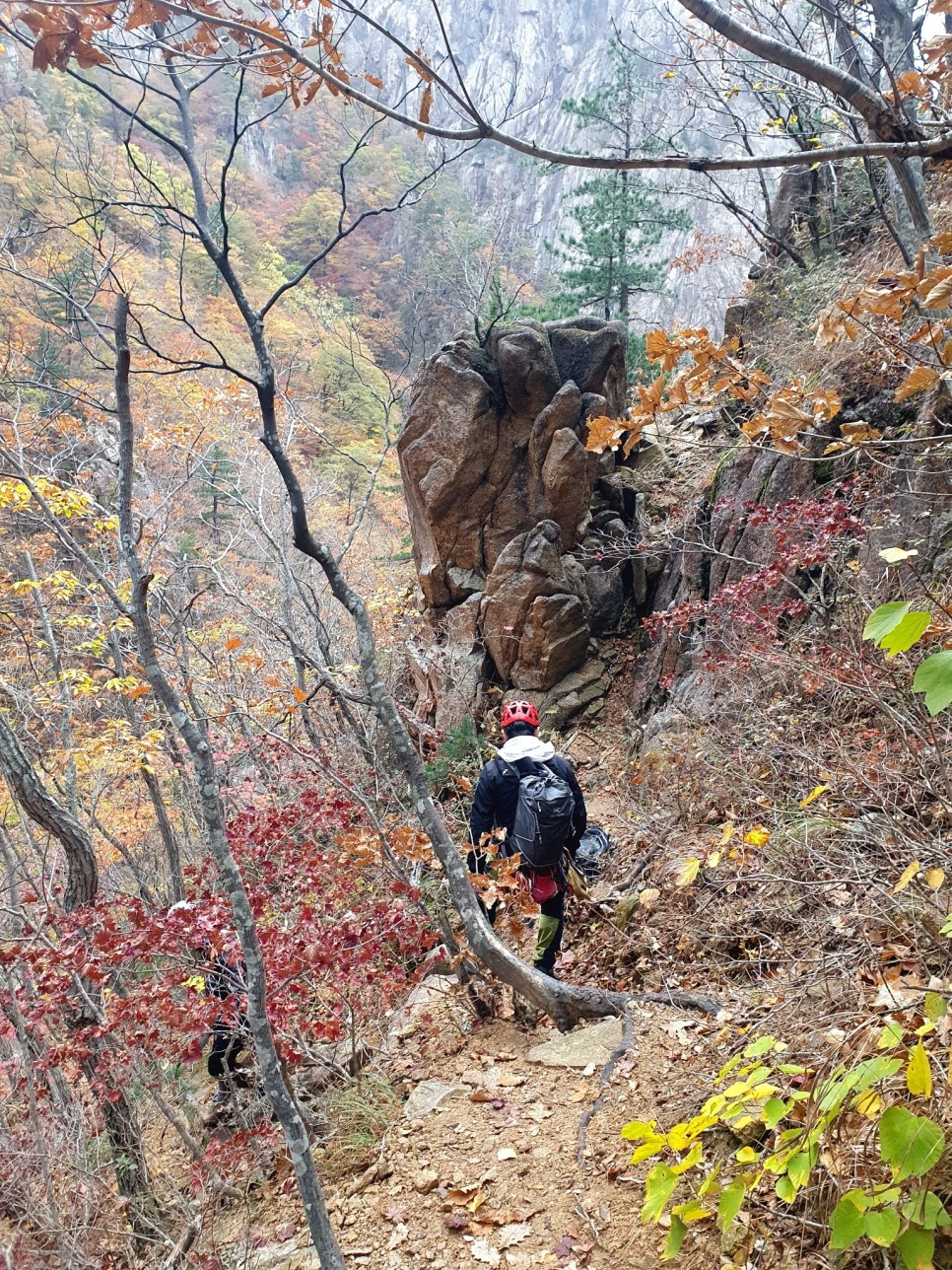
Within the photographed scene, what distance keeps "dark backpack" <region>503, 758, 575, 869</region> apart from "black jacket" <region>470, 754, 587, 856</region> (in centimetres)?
19

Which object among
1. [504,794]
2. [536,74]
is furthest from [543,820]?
[536,74]

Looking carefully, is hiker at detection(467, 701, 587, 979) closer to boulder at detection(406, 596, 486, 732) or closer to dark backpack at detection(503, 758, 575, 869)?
dark backpack at detection(503, 758, 575, 869)

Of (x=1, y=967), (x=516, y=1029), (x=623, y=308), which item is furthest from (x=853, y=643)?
(x=623, y=308)

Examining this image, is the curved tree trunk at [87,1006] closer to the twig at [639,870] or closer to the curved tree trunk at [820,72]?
the twig at [639,870]

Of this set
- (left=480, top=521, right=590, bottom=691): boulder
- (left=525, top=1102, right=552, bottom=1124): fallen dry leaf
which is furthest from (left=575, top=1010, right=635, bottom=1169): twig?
(left=480, top=521, right=590, bottom=691): boulder

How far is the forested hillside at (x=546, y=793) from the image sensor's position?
6.45ft

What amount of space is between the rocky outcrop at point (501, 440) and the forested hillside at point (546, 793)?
7 cm

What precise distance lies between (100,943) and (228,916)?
747 millimetres

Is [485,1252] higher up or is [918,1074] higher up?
[918,1074]

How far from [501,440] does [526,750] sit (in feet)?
26.1

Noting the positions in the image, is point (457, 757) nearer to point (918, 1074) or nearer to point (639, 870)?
point (639, 870)

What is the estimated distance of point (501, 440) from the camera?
37.2ft

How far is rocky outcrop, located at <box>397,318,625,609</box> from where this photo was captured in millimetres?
10969

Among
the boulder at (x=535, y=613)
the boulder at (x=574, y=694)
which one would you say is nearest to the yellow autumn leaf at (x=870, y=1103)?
the boulder at (x=574, y=694)
